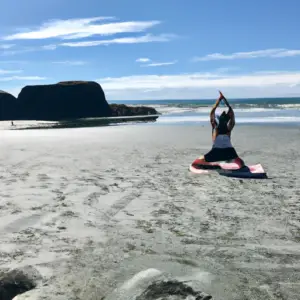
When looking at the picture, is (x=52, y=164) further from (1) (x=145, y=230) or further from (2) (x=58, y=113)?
(2) (x=58, y=113)

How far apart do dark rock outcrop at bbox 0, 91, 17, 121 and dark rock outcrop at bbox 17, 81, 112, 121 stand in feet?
4.12

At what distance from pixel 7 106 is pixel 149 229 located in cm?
8407

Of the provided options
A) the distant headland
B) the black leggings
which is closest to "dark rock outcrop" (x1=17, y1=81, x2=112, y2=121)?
the distant headland

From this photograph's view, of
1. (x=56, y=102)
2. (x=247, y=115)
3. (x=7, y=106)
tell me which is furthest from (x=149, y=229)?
(x=7, y=106)

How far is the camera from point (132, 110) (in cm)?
7125

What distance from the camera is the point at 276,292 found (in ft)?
13.6

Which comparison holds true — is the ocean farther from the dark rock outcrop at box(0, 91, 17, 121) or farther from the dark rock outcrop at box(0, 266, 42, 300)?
the dark rock outcrop at box(0, 91, 17, 121)

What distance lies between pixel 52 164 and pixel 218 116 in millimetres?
5627

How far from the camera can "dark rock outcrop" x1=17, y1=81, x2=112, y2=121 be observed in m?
81.8

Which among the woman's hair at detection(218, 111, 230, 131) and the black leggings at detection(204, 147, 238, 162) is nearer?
the woman's hair at detection(218, 111, 230, 131)

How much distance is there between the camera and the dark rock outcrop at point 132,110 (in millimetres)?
68019

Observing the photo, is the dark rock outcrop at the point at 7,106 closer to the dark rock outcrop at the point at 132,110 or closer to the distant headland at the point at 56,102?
the distant headland at the point at 56,102

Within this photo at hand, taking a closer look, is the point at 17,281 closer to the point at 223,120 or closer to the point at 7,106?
the point at 223,120

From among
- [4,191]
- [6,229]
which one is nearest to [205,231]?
[6,229]
